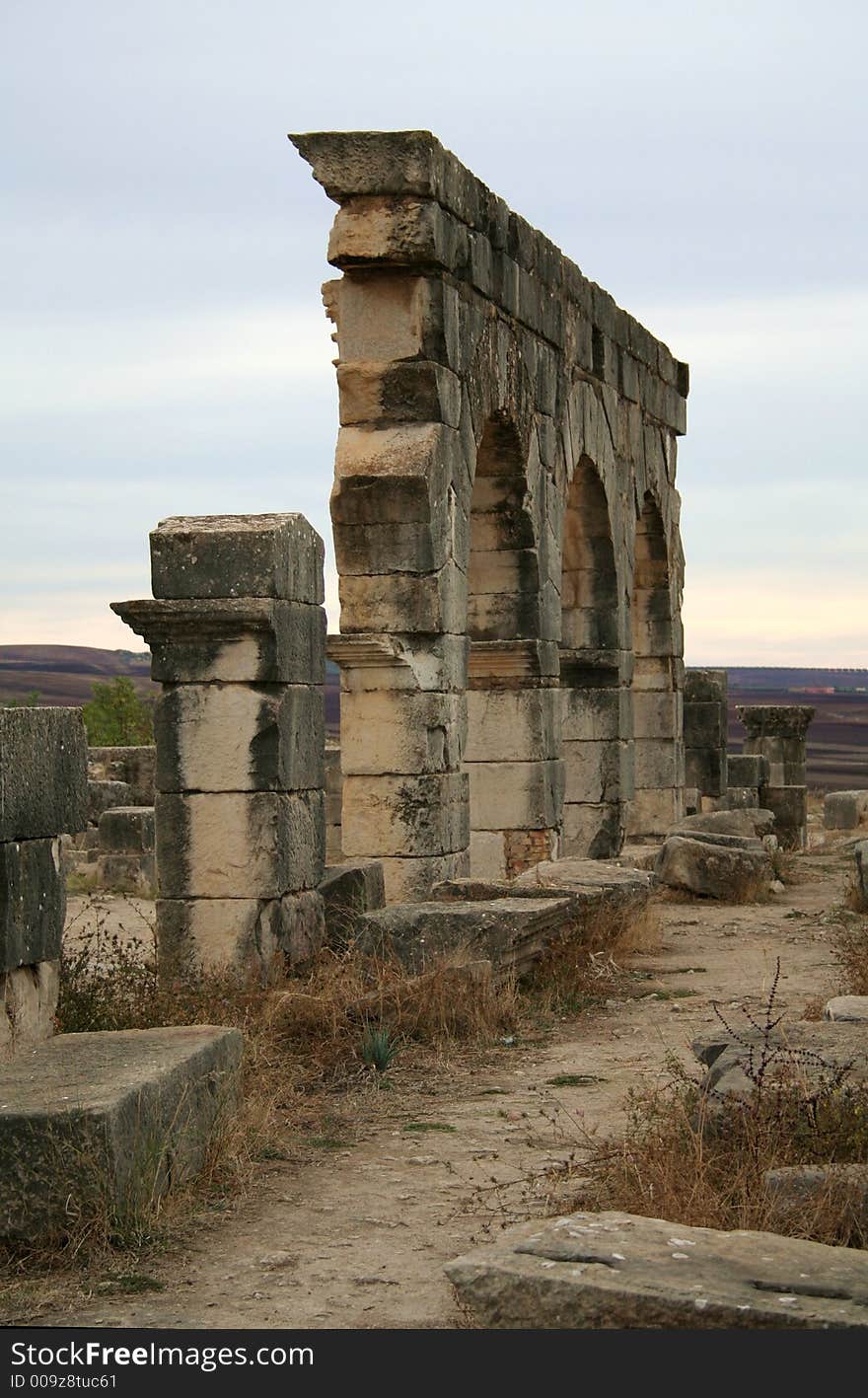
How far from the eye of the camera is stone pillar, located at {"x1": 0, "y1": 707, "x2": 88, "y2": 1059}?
6703mm

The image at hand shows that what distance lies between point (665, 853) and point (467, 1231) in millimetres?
10053

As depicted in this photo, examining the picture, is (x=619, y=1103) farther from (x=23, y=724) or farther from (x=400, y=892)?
(x=400, y=892)

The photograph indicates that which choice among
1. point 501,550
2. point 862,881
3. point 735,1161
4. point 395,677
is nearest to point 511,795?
point 501,550

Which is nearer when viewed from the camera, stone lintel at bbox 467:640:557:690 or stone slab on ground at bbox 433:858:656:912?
stone slab on ground at bbox 433:858:656:912

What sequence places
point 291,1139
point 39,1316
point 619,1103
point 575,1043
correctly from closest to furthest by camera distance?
point 39,1316
point 291,1139
point 619,1103
point 575,1043

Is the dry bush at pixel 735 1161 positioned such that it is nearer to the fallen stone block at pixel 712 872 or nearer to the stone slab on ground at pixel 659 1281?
the stone slab on ground at pixel 659 1281

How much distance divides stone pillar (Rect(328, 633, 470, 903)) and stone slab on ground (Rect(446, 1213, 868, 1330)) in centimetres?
737

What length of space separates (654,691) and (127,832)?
21.0 feet

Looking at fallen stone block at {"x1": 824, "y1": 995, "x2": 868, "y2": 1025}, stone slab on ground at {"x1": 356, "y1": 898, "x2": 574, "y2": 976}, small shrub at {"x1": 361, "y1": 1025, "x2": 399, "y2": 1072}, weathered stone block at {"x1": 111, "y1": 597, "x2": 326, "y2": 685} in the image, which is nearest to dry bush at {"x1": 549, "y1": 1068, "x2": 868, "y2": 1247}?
fallen stone block at {"x1": 824, "y1": 995, "x2": 868, "y2": 1025}

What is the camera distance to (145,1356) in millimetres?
4332

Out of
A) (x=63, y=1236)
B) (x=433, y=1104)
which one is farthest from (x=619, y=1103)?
(x=63, y=1236)

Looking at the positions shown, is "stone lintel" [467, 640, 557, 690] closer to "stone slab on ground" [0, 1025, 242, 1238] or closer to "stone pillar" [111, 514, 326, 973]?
"stone pillar" [111, 514, 326, 973]

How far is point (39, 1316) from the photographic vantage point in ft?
15.9

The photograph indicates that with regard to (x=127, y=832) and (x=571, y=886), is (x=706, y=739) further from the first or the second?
(x=571, y=886)
